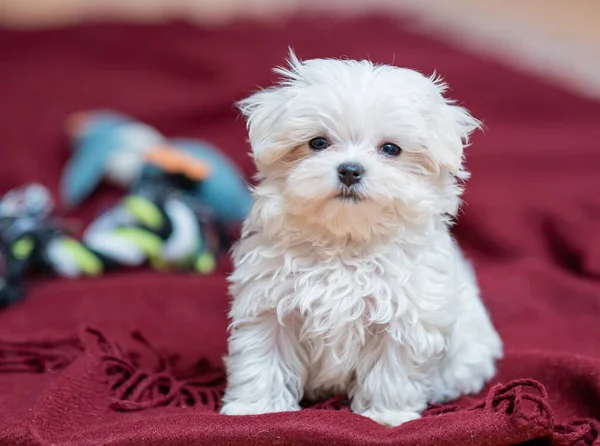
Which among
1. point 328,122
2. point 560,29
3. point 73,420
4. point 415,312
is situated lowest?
point 73,420

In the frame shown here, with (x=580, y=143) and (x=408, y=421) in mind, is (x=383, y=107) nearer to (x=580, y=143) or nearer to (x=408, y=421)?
(x=408, y=421)

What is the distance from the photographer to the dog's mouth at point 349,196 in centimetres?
151

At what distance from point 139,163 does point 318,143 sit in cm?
141

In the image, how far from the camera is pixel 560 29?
13.6 ft

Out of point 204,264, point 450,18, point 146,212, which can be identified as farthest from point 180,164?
point 450,18

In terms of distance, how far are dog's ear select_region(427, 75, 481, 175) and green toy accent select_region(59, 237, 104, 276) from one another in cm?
133

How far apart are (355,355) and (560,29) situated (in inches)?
119

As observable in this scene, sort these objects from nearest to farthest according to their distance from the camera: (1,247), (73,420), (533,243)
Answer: (73,420)
(1,247)
(533,243)

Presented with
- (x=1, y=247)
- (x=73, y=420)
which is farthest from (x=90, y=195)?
(x=73, y=420)

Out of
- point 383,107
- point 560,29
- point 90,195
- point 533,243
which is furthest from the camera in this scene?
point 560,29

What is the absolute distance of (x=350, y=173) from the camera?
4.94ft

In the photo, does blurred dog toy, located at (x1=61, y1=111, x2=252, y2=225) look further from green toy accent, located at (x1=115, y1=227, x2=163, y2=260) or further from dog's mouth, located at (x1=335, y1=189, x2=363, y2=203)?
dog's mouth, located at (x1=335, y1=189, x2=363, y2=203)

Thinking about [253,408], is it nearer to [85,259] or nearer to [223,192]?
[85,259]

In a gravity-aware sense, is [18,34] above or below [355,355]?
above
